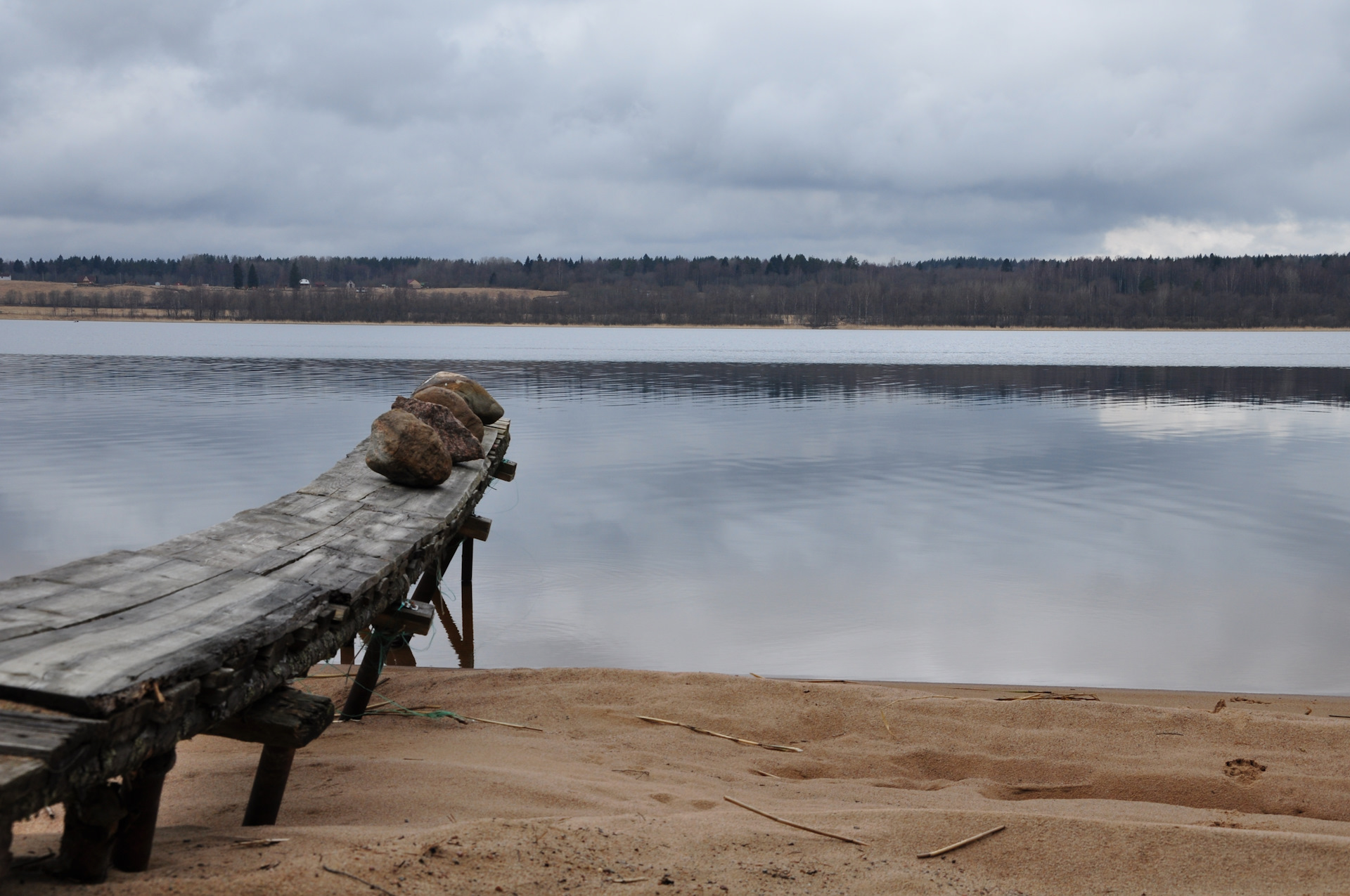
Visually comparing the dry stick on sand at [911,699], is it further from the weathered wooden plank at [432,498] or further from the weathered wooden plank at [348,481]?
the weathered wooden plank at [348,481]

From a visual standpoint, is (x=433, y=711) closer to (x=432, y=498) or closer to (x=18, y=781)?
(x=432, y=498)

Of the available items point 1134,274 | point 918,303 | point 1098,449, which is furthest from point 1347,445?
point 1134,274

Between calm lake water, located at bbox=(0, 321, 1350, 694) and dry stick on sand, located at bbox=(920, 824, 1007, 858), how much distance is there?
180 inches

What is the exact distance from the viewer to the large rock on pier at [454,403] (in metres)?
10.5

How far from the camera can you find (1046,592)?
37.1 ft

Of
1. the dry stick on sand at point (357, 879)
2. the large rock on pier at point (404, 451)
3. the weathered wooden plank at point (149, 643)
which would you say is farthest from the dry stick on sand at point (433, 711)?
the dry stick on sand at point (357, 879)

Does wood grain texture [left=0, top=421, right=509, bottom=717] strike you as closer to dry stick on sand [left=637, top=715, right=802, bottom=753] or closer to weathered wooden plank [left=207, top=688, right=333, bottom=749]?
weathered wooden plank [left=207, top=688, right=333, bottom=749]

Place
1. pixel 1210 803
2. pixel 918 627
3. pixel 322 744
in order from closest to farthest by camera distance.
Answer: pixel 1210 803 → pixel 322 744 → pixel 918 627

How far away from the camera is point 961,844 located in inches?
160

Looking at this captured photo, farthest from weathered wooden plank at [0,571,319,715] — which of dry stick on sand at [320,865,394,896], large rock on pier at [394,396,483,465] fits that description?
large rock on pier at [394,396,483,465]

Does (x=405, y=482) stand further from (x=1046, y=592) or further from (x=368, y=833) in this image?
(x=1046, y=592)

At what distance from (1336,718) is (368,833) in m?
6.46

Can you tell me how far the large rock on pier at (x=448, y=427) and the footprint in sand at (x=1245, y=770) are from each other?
6492 millimetres

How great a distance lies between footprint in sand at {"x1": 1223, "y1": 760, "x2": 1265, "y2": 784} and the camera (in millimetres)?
5430
